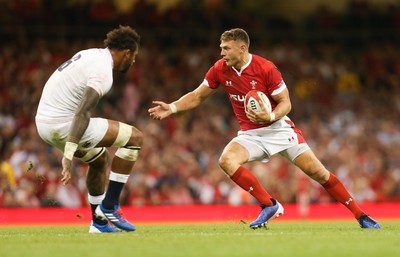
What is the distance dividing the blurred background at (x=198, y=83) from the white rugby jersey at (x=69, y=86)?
23.1 feet

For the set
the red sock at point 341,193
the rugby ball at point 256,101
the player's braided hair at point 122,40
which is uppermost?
the player's braided hair at point 122,40

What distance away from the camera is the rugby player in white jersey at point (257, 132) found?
10.3 m

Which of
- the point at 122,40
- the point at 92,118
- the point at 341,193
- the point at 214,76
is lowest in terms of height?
the point at 341,193

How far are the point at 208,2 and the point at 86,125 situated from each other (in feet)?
50.0

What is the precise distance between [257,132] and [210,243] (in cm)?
237

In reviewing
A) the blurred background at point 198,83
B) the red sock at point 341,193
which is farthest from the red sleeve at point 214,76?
the blurred background at point 198,83

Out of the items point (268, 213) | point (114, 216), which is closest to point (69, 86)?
point (114, 216)

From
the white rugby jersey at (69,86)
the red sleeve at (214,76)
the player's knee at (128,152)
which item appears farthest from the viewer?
the red sleeve at (214,76)

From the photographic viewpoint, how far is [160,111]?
10.6 metres

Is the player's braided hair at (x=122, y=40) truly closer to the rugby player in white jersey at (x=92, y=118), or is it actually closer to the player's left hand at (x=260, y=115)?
the rugby player in white jersey at (x=92, y=118)

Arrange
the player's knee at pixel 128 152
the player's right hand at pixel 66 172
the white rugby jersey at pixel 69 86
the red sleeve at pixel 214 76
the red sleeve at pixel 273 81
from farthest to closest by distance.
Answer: the red sleeve at pixel 214 76, the red sleeve at pixel 273 81, the player's knee at pixel 128 152, the white rugby jersey at pixel 69 86, the player's right hand at pixel 66 172

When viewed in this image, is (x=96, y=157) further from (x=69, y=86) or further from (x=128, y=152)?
(x=69, y=86)

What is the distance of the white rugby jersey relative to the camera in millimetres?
9680

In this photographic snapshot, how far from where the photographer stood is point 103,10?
22406 millimetres
